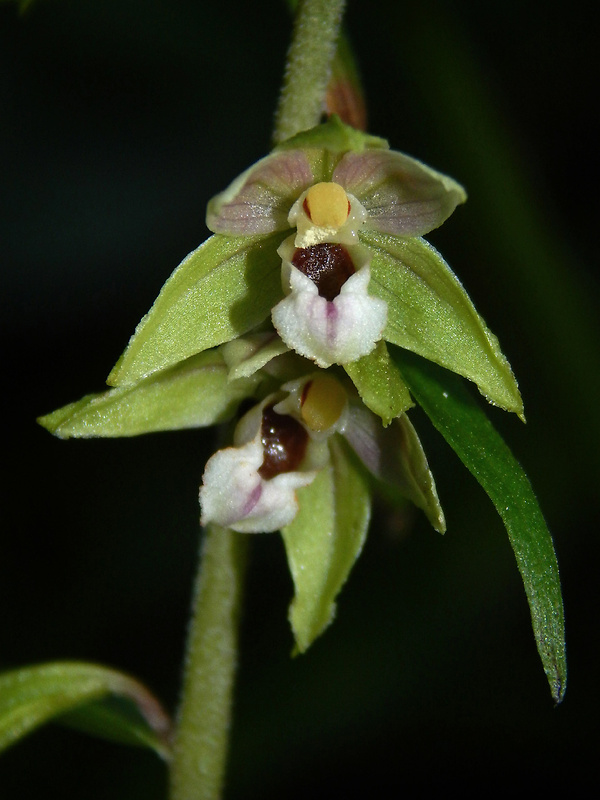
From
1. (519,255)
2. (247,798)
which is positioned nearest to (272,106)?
(519,255)

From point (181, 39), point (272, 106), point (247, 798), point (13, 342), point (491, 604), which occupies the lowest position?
point (247, 798)

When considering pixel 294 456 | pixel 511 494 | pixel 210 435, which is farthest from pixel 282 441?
pixel 210 435

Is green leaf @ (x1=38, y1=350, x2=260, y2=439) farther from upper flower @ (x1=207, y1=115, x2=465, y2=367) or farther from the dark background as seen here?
the dark background

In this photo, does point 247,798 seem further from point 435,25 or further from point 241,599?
point 435,25

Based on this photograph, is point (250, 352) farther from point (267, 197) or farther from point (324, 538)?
point (324, 538)

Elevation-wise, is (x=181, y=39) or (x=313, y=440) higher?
(x=181, y=39)

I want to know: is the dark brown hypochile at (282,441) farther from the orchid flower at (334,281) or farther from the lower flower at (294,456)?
the orchid flower at (334,281)
